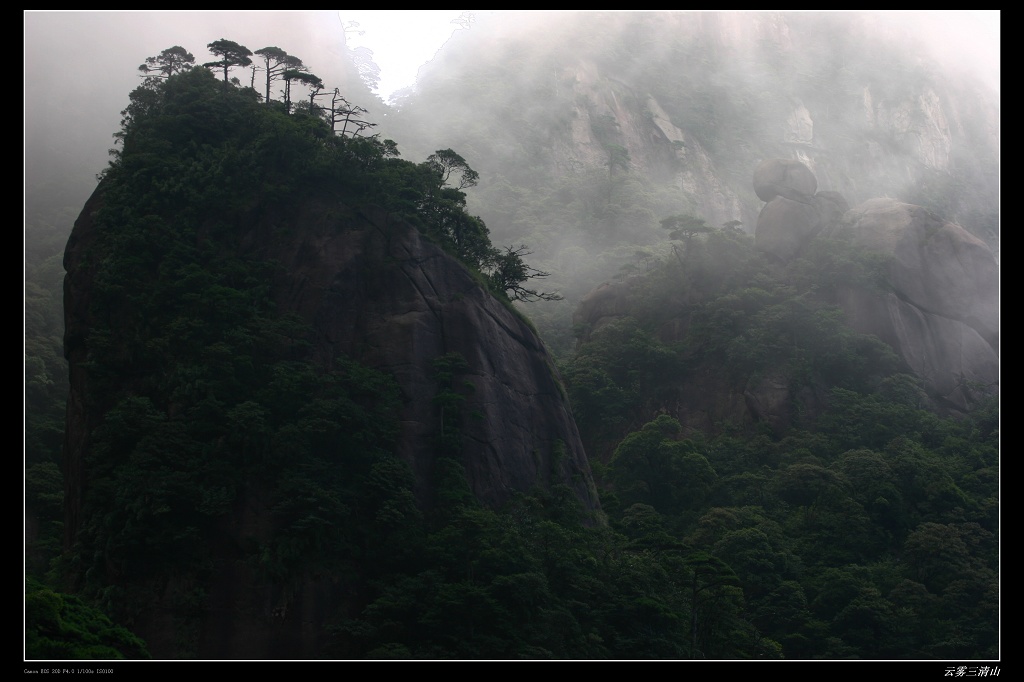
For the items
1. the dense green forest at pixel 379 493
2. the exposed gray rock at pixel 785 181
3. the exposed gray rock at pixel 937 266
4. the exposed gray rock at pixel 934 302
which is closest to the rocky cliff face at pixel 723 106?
the exposed gray rock at pixel 785 181

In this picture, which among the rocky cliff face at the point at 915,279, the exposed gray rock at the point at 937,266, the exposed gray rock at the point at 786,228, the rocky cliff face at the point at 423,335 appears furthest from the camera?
the exposed gray rock at the point at 786,228

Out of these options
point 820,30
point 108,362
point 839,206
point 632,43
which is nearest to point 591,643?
point 108,362

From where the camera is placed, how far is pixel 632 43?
278 ft

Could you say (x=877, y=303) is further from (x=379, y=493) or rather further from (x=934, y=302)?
(x=379, y=493)

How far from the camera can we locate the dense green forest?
26.5 m

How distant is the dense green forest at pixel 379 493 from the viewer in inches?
1042

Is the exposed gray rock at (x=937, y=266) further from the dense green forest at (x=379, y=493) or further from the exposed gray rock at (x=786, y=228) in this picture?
the dense green forest at (x=379, y=493)

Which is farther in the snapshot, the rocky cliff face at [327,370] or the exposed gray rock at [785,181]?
the exposed gray rock at [785,181]

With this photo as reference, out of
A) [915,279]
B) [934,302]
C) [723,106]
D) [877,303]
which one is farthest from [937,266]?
[723,106]

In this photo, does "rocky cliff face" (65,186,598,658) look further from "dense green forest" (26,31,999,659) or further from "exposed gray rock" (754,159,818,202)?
"exposed gray rock" (754,159,818,202)

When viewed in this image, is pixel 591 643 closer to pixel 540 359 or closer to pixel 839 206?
pixel 540 359

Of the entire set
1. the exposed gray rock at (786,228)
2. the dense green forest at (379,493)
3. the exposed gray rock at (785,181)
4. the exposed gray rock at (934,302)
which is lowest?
the dense green forest at (379,493)

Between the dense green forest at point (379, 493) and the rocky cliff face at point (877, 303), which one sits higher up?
the rocky cliff face at point (877, 303)

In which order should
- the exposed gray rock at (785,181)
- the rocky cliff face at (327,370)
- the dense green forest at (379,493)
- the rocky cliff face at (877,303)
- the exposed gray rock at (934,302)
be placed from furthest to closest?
the exposed gray rock at (785,181), the exposed gray rock at (934,302), the rocky cliff face at (877,303), the dense green forest at (379,493), the rocky cliff face at (327,370)
